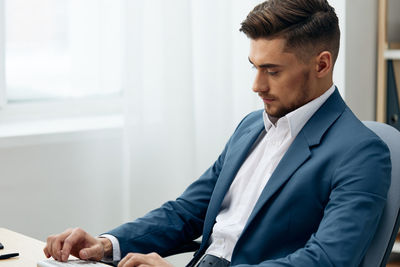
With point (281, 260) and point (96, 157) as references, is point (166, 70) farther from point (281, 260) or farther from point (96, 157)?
point (281, 260)

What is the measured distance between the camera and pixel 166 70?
2.67 m

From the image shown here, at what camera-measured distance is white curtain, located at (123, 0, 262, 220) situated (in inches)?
103

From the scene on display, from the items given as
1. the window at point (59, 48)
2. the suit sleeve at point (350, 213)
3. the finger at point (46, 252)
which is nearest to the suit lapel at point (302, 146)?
the suit sleeve at point (350, 213)

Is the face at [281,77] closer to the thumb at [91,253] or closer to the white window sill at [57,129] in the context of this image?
the thumb at [91,253]

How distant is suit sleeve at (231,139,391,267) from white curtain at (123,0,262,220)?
1.24 m

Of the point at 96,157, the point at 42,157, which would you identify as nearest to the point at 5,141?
the point at 42,157

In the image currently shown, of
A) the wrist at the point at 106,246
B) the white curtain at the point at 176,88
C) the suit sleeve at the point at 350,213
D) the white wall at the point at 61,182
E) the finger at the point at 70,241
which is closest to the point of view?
the suit sleeve at the point at 350,213

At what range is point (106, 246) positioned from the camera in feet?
5.70

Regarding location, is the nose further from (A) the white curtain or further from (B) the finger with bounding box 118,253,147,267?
(A) the white curtain

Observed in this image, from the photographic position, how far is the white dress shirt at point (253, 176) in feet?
5.47

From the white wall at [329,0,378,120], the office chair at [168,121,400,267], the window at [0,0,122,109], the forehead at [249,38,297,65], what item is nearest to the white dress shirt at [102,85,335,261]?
the forehead at [249,38,297,65]

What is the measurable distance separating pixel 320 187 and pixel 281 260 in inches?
7.5

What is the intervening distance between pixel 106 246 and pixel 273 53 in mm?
619

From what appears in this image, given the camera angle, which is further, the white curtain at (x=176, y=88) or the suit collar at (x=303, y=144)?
the white curtain at (x=176, y=88)
